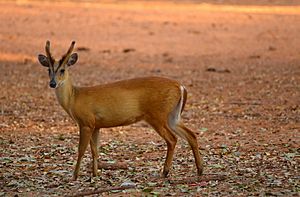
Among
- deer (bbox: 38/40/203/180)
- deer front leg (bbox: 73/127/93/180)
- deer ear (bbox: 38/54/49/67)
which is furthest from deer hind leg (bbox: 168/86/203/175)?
deer ear (bbox: 38/54/49/67)

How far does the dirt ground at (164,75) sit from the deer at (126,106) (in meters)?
0.43

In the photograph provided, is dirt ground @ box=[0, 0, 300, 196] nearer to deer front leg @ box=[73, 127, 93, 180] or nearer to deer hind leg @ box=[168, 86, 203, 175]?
deer front leg @ box=[73, 127, 93, 180]

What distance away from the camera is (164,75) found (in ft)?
65.2

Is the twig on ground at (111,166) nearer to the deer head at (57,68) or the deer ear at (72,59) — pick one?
the deer head at (57,68)

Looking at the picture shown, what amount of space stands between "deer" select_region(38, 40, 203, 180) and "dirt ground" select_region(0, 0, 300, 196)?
431 millimetres

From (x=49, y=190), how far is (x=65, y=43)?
16269mm

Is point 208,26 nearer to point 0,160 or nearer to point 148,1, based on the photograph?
point 148,1

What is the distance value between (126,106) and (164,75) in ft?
33.0

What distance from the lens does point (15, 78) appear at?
19.1m

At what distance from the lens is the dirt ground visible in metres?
9.73

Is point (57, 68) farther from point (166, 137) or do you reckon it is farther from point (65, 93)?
point (166, 137)

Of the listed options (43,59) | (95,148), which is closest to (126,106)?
(95,148)

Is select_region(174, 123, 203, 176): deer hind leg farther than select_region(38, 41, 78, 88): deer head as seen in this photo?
No

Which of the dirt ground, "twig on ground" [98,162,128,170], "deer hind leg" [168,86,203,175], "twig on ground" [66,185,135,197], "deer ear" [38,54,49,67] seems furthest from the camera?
"twig on ground" [98,162,128,170]
